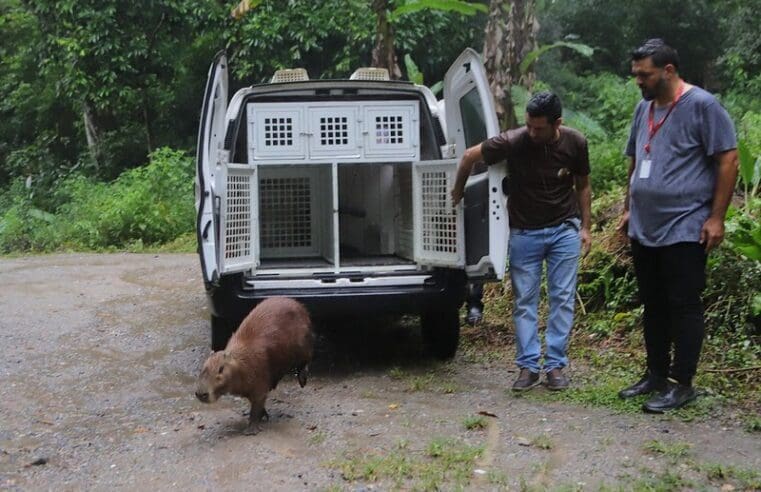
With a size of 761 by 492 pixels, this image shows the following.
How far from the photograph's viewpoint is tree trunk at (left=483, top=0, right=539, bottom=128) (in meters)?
8.97

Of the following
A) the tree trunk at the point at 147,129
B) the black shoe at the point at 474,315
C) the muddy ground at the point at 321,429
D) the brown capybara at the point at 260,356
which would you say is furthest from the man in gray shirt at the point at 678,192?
the tree trunk at the point at 147,129

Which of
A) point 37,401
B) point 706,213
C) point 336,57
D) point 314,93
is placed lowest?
point 37,401

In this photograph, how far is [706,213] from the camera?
4.32 meters

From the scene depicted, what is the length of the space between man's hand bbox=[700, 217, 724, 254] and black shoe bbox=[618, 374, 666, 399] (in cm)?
91

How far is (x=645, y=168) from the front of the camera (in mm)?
4492

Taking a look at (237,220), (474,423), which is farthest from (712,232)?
(237,220)

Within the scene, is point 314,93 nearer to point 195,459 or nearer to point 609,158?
point 195,459

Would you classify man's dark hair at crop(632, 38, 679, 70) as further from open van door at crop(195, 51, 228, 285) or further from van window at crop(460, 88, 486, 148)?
Answer: open van door at crop(195, 51, 228, 285)

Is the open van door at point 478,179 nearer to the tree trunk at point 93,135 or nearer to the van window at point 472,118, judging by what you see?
the van window at point 472,118

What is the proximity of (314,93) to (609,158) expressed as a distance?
13.8ft

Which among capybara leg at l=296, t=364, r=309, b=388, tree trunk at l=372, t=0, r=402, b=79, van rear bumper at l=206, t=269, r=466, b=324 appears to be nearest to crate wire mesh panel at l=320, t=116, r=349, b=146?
van rear bumper at l=206, t=269, r=466, b=324

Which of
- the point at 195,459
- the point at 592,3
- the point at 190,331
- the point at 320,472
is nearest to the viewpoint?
the point at 320,472

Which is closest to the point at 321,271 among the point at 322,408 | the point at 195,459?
the point at 322,408

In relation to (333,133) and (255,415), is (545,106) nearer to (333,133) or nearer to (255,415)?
(333,133)
